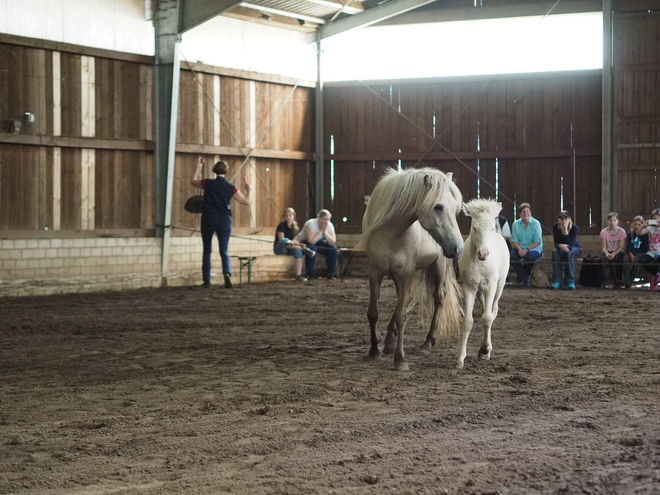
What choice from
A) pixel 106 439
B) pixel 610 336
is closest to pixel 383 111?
pixel 610 336

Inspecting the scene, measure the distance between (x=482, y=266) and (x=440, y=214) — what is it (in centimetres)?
66

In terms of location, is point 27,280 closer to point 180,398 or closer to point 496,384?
point 180,398

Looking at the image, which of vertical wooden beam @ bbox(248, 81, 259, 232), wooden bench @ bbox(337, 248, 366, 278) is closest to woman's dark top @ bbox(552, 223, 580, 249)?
wooden bench @ bbox(337, 248, 366, 278)

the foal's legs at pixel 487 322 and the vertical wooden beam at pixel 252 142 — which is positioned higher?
the vertical wooden beam at pixel 252 142

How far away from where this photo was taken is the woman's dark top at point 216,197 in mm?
12625

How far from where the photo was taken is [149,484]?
3322 millimetres

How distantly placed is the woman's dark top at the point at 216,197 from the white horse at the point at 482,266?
671cm

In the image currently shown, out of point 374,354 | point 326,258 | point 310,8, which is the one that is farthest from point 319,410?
point 310,8

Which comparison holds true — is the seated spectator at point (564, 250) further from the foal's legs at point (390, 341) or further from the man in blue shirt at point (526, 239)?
the foal's legs at point (390, 341)

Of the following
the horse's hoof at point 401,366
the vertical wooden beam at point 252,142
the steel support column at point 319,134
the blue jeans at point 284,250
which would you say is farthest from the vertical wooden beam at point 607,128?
the horse's hoof at point 401,366

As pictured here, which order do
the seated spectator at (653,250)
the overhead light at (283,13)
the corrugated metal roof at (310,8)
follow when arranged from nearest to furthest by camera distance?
the seated spectator at (653,250), the overhead light at (283,13), the corrugated metal roof at (310,8)

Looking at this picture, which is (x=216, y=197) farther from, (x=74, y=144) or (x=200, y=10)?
(x=200, y=10)

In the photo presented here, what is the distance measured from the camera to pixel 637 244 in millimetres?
12578

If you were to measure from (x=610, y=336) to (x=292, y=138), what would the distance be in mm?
9383
